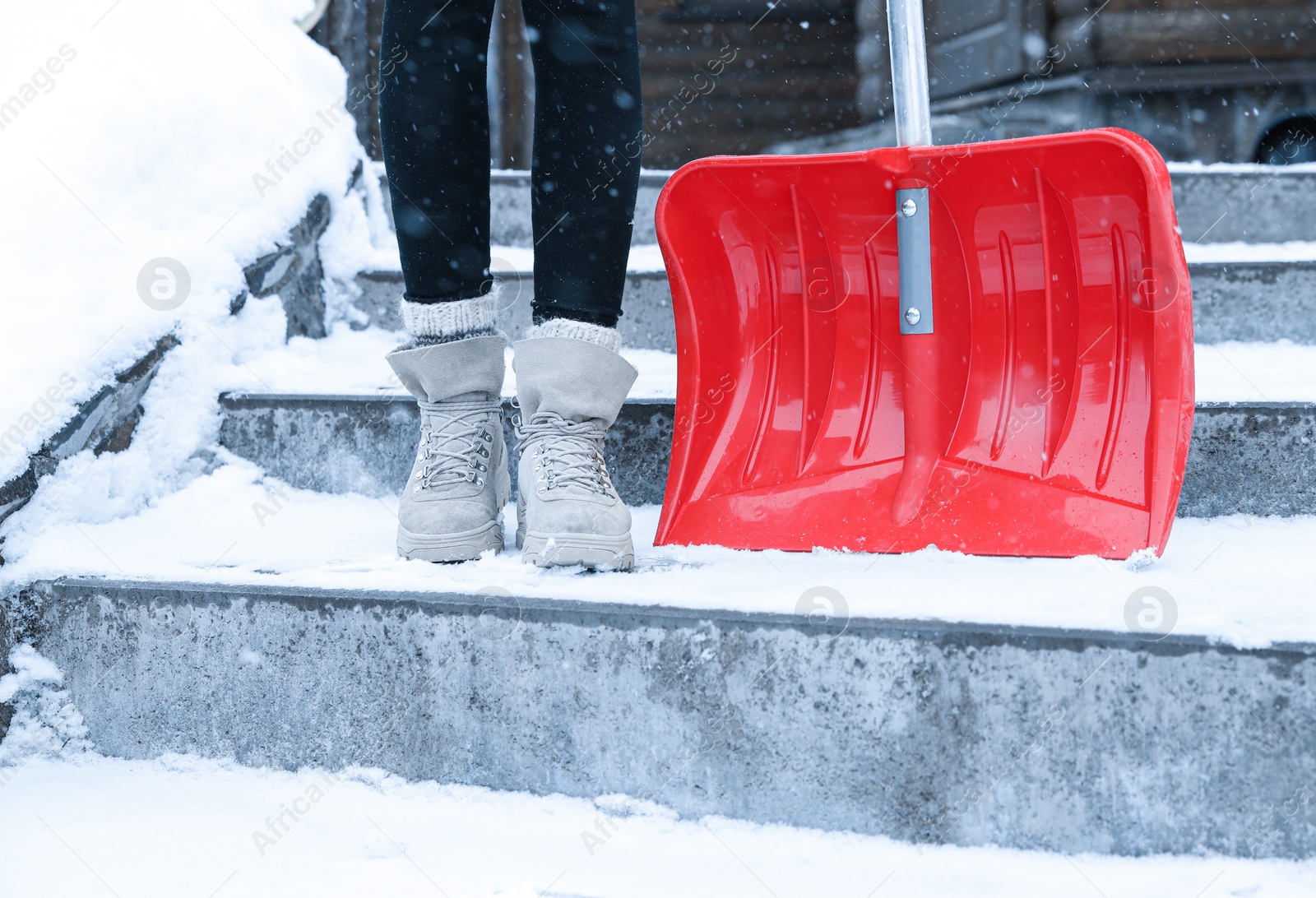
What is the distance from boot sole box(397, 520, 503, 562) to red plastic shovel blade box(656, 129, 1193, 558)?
0.64 ft

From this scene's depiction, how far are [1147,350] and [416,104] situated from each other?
0.74 meters

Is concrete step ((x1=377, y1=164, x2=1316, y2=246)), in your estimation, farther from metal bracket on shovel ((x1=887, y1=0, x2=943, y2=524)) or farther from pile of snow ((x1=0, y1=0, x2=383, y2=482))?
metal bracket on shovel ((x1=887, y1=0, x2=943, y2=524))

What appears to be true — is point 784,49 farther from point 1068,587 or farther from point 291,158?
point 1068,587

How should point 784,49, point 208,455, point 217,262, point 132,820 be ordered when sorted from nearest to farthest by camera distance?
1. point 132,820
2. point 208,455
3. point 217,262
4. point 784,49

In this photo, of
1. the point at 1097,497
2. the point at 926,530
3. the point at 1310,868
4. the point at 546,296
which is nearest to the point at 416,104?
the point at 546,296

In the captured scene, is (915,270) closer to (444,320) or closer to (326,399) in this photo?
(444,320)

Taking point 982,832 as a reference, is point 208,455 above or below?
above

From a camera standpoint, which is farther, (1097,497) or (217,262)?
(217,262)

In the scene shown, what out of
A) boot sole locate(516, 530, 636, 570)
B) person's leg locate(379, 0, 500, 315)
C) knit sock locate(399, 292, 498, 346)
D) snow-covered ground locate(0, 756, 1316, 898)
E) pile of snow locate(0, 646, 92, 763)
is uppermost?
person's leg locate(379, 0, 500, 315)

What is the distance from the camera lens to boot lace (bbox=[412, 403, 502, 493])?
3.27 ft

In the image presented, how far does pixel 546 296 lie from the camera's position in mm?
975

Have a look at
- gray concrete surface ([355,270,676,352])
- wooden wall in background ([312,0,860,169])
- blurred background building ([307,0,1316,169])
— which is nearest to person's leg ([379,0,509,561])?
gray concrete surface ([355,270,676,352])

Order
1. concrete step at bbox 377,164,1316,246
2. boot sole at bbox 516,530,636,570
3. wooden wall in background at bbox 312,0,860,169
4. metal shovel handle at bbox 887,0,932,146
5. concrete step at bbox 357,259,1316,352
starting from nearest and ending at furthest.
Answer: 1. boot sole at bbox 516,530,636,570
2. metal shovel handle at bbox 887,0,932,146
3. concrete step at bbox 357,259,1316,352
4. concrete step at bbox 377,164,1316,246
5. wooden wall in background at bbox 312,0,860,169

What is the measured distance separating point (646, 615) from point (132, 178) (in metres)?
1.01
